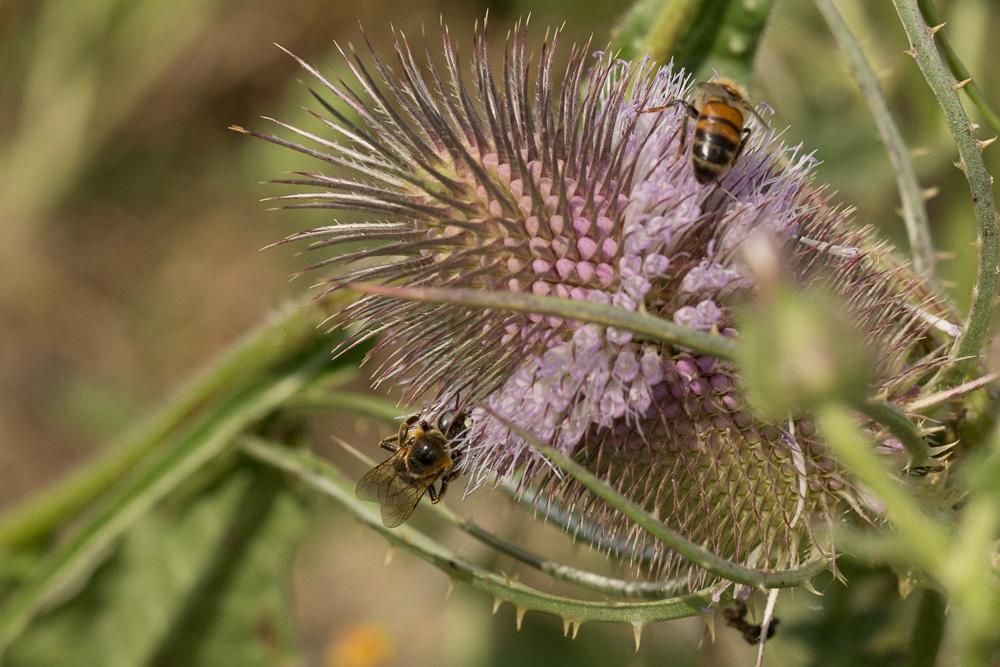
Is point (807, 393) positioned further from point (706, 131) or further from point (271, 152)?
point (271, 152)

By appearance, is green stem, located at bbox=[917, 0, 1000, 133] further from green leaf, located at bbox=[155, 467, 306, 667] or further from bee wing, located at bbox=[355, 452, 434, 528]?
green leaf, located at bbox=[155, 467, 306, 667]

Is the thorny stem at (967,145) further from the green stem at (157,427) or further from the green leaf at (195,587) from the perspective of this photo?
the green leaf at (195,587)

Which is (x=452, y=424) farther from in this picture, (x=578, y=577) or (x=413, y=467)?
(x=578, y=577)

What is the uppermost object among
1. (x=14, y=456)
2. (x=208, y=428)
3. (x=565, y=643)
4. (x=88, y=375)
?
(x=208, y=428)

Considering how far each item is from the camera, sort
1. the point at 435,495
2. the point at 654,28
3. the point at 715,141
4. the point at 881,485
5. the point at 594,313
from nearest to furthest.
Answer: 1. the point at 881,485
2. the point at 594,313
3. the point at 715,141
4. the point at 435,495
5. the point at 654,28

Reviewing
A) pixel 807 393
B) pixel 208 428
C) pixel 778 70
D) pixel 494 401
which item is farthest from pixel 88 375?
pixel 807 393

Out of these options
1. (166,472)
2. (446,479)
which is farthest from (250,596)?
(446,479)

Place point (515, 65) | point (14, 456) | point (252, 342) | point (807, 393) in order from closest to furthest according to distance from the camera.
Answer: point (807, 393)
point (515, 65)
point (252, 342)
point (14, 456)

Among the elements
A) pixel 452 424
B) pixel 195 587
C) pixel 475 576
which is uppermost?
pixel 452 424

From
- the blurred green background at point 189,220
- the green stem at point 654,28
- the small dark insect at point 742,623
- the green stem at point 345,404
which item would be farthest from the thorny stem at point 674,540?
the blurred green background at point 189,220
